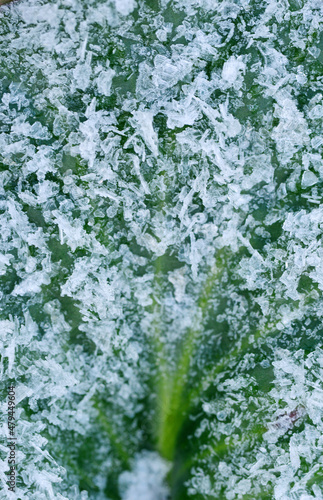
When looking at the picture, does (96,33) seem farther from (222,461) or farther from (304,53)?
(222,461)

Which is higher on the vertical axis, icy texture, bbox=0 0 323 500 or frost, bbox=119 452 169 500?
icy texture, bbox=0 0 323 500

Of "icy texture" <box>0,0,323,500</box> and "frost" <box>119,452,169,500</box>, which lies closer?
"icy texture" <box>0,0,323,500</box>

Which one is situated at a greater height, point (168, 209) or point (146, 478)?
point (168, 209)

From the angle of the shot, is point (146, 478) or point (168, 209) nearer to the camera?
point (168, 209)

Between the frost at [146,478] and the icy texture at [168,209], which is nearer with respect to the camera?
the icy texture at [168,209]

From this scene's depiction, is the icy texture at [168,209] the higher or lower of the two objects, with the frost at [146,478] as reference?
higher

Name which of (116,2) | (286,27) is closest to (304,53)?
(286,27)

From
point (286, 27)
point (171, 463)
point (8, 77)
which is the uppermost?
point (286, 27)

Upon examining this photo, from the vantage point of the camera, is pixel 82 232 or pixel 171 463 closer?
pixel 82 232
